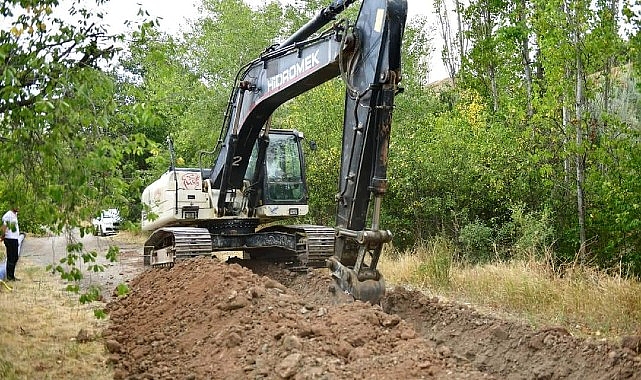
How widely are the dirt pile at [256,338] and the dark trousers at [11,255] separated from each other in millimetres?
4146

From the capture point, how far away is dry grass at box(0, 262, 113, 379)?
6.34 m

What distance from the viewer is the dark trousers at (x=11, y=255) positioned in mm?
12039

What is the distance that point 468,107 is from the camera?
22.0 meters

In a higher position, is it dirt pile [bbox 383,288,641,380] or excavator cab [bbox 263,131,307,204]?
excavator cab [bbox 263,131,307,204]

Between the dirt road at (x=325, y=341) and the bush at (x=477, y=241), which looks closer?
the dirt road at (x=325, y=341)

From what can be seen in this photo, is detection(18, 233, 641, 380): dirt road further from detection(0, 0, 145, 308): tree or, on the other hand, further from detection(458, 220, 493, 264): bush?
detection(458, 220, 493, 264): bush

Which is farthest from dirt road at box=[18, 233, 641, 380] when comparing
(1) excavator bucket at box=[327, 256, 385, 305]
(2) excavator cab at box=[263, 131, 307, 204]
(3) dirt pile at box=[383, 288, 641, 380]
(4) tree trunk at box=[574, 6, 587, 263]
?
(4) tree trunk at box=[574, 6, 587, 263]

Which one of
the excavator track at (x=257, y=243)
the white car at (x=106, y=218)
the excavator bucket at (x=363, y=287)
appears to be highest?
the white car at (x=106, y=218)

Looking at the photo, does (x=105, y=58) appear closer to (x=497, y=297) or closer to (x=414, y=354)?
(x=414, y=354)

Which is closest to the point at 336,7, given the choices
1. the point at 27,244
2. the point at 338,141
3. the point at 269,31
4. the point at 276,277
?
the point at 276,277

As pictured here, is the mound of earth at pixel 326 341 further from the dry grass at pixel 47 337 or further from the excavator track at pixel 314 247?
the excavator track at pixel 314 247

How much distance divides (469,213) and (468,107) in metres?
8.77

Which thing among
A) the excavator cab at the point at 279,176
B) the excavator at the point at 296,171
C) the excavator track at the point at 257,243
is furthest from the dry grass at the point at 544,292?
the excavator cab at the point at 279,176

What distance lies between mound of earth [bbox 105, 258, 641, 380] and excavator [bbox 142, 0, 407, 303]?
78 centimetres
